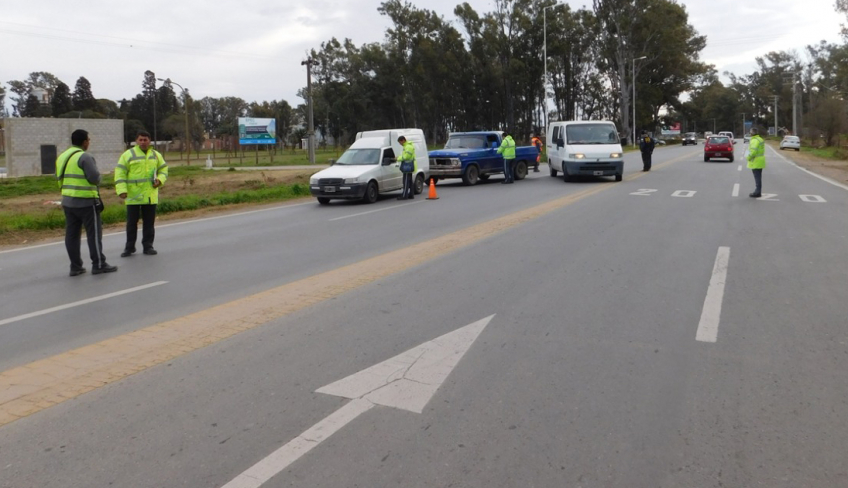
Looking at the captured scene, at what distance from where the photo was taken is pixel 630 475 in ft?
12.5

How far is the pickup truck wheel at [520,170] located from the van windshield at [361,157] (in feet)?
26.8

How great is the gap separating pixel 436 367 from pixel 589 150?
20.3m

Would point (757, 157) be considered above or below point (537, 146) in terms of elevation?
below

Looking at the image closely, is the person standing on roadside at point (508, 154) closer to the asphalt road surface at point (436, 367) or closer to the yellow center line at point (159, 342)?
the asphalt road surface at point (436, 367)

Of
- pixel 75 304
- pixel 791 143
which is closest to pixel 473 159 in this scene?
pixel 75 304

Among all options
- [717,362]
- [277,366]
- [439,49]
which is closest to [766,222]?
[717,362]

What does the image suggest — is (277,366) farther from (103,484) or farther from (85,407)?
(103,484)

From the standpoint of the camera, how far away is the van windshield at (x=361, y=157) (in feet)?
68.0

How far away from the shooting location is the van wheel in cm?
1980

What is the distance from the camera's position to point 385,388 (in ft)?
16.5

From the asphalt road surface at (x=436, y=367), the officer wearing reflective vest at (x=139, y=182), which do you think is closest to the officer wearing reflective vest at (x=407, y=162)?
the asphalt road surface at (x=436, y=367)

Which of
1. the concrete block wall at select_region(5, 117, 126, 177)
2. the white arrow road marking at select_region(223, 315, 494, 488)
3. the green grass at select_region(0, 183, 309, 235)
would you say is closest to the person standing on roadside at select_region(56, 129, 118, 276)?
the white arrow road marking at select_region(223, 315, 494, 488)

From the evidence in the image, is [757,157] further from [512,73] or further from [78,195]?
[512,73]

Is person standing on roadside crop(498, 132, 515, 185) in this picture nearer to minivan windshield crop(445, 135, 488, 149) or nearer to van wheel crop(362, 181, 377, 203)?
minivan windshield crop(445, 135, 488, 149)
